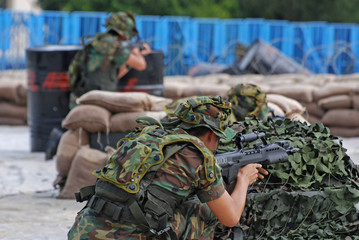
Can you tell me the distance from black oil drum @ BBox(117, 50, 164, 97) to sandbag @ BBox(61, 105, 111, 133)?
1.34 m

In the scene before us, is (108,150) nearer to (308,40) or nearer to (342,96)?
(342,96)

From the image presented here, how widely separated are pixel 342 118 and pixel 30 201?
17.5 feet

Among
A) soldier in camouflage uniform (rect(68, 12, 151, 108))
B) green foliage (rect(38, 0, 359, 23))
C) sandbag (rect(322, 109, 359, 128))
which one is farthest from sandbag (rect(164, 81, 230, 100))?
green foliage (rect(38, 0, 359, 23))

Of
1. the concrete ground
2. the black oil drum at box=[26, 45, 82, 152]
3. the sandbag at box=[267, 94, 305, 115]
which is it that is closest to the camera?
the concrete ground

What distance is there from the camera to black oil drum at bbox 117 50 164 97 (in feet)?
25.0

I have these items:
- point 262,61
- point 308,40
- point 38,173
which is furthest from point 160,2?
point 38,173

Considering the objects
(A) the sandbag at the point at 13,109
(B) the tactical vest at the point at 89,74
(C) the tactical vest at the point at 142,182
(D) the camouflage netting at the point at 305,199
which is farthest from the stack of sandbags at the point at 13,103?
(C) the tactical vest at the point at 142,182

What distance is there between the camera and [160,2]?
27.6m

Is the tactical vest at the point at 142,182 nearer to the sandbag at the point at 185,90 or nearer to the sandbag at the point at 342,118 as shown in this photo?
the sandbag at the point at 185,90

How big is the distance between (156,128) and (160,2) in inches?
965

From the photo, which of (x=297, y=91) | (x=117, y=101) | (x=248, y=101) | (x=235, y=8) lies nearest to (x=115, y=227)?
(x=248, y=101)

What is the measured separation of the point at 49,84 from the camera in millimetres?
8047

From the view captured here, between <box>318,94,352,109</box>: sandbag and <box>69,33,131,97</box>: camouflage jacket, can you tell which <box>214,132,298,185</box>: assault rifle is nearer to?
<box>69,33,131,97</box>: camouflage jacket

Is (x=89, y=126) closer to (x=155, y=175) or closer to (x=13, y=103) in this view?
(x=155, y=175)
